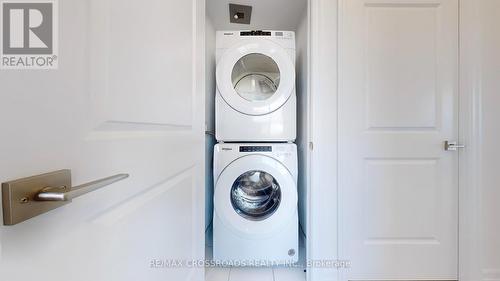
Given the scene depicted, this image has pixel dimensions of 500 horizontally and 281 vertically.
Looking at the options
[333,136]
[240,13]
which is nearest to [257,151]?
[333,136]

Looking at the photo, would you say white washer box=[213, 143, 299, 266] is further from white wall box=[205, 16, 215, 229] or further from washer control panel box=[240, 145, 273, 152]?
white wall box=[205, 16, 215, 229]

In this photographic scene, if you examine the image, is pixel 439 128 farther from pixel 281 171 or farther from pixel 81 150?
pixel 81 150

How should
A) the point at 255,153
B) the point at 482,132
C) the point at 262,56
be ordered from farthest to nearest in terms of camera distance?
1. the point at 262,56
2. the point at 255,153
3. the point at 482,132

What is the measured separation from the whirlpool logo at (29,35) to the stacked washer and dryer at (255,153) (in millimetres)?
1299

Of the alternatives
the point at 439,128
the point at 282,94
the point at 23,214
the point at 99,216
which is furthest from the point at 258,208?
the point at 23,214

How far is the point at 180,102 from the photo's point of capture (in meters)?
0.95

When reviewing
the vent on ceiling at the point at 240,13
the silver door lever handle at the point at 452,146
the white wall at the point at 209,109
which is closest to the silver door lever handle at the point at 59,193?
the white wall at the point at 209,109

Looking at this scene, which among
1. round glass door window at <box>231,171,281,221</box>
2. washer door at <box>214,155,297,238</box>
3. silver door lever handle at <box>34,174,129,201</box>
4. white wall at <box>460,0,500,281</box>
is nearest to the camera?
silver door lever handle at <box>34,174,129,201</box>

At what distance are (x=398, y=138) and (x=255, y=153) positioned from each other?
867 millimetres

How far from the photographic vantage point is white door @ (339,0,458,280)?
4.81ft

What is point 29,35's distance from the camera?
15.8 inches

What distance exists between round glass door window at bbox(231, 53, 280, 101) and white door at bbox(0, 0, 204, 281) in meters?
0.88

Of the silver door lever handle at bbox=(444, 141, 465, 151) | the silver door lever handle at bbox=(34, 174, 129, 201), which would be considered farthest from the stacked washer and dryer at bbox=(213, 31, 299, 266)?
the silver door lever handle at bbox=(34, 174, 129, 201)

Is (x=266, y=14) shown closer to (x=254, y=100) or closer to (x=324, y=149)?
(x=254, y=100)
